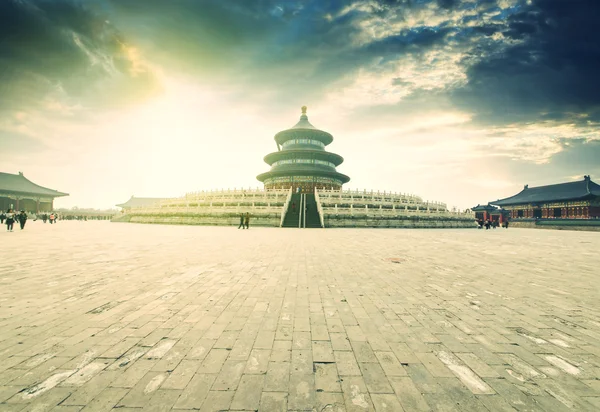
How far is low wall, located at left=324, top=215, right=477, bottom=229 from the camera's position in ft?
84.7

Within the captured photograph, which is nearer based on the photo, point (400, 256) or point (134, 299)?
point (134, 299)

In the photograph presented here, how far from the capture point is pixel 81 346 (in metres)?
3.10

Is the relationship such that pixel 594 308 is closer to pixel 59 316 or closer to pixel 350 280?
pixel 350 280

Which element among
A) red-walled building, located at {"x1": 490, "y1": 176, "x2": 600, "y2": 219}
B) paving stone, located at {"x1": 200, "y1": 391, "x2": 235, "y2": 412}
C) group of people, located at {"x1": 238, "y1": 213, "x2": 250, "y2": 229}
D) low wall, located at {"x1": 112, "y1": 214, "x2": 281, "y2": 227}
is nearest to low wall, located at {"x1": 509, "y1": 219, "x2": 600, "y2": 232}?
red-walled building, located at {"x1": 490, "y1": 176, "x2": 600, "y2": 219}

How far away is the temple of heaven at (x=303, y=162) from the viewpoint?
1756 inches

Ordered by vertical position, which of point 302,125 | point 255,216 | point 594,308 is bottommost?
point 594,308

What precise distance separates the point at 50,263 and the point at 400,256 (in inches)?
445

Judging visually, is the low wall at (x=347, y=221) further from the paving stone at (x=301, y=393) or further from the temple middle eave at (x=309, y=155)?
the paving stone at (x=301, y=393)

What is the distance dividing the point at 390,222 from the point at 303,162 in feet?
77.6

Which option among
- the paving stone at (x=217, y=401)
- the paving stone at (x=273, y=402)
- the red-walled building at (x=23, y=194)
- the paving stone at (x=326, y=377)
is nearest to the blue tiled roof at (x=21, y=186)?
the red-walled building at (x=23, y=194)

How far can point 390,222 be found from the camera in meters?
27.1

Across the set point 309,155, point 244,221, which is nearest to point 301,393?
point 244,221

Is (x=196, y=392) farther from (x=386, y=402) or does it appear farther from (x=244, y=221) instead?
(x=244, y=221)

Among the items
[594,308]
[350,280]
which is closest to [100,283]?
[350,280]
